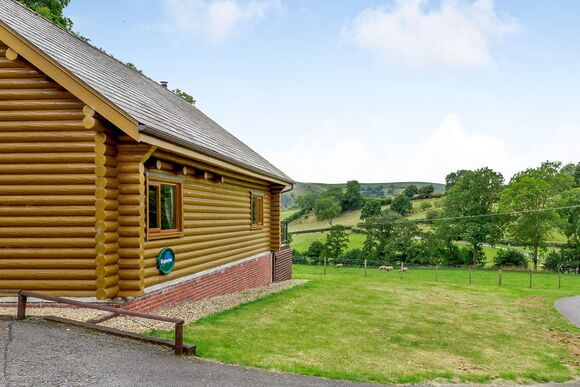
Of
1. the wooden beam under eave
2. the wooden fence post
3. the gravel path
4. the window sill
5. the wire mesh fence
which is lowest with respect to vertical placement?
the wire mesh fence

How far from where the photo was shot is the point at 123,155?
26.6 feet

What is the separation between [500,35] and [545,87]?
6176 millimetres

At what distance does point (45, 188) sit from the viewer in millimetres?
7922

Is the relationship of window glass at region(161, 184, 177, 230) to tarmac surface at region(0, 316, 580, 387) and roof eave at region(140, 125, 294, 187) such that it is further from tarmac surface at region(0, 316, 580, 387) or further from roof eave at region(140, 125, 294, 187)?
tarmac surface at region(0, 316, 580, 387)

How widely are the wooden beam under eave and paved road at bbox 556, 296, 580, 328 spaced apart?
510 inches

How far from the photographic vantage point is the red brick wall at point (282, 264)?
18.4 meters

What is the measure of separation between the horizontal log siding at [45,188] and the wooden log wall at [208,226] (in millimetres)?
1207

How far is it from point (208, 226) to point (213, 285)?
1.59 metres

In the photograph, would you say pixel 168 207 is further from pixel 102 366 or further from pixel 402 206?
pixel 402 206

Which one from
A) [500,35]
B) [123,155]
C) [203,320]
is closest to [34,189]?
[123,155]

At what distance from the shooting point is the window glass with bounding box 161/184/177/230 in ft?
30.8

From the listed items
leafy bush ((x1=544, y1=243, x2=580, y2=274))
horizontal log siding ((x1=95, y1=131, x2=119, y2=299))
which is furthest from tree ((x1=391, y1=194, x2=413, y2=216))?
horizontal log siding ((x1=95, y1=131, x2=119, y2=299))

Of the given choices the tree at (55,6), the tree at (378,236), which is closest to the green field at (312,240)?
the tree at (378,236)

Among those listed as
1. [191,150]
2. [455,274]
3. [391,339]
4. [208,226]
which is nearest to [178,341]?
[191,150]
